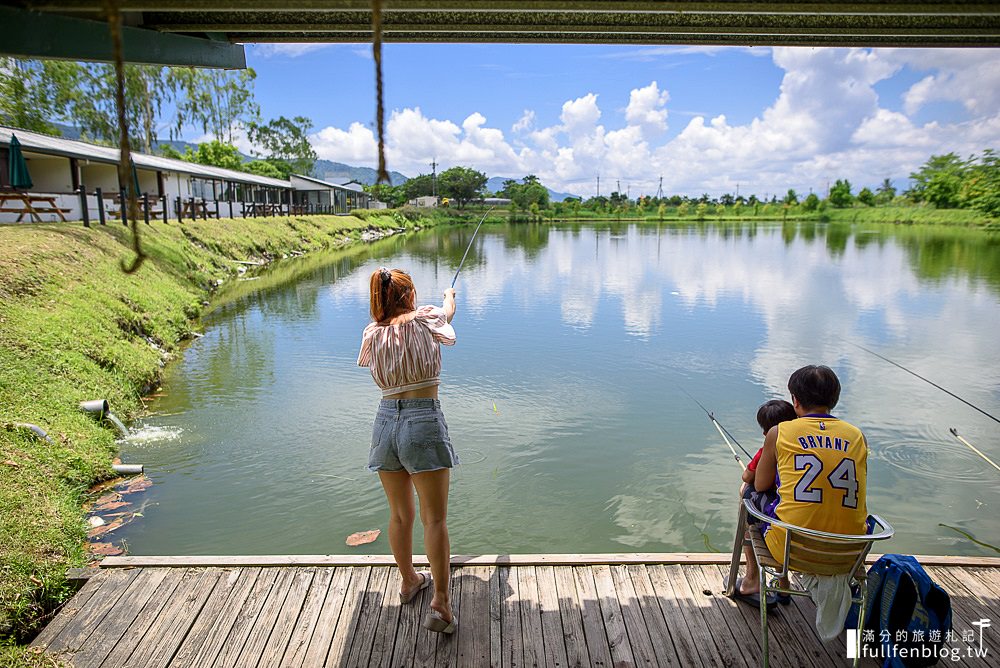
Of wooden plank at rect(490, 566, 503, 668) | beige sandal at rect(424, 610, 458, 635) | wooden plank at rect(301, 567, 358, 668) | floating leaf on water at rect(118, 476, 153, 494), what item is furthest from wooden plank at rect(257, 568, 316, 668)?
floating leaf on water at rect(118, 476, 153, 494)

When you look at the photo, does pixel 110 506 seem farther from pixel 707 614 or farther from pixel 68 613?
pixel 707 614

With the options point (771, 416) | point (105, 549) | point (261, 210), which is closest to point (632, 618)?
point (771, 416)

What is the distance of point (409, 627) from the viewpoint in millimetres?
2838

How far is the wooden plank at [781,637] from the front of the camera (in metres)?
2.62

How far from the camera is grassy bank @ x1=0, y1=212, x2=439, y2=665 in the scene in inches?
133

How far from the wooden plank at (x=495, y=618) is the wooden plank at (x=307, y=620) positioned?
2.63ft

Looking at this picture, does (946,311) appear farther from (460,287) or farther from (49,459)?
(49,459)

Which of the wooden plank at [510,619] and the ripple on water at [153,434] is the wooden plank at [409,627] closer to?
the wooden plank at [510,619]

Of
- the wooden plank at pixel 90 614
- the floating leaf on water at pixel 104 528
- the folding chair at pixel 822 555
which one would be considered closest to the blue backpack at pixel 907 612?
the folding chair at pixel 822 555

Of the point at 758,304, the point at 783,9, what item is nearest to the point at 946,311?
the point at 758,304

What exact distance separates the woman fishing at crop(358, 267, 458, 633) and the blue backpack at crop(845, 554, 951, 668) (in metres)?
1.75

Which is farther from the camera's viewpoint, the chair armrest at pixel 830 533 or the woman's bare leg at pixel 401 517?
the woman's bare leg at pixel 401 517

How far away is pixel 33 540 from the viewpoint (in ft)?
12.1

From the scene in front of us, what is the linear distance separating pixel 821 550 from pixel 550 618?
122cm
